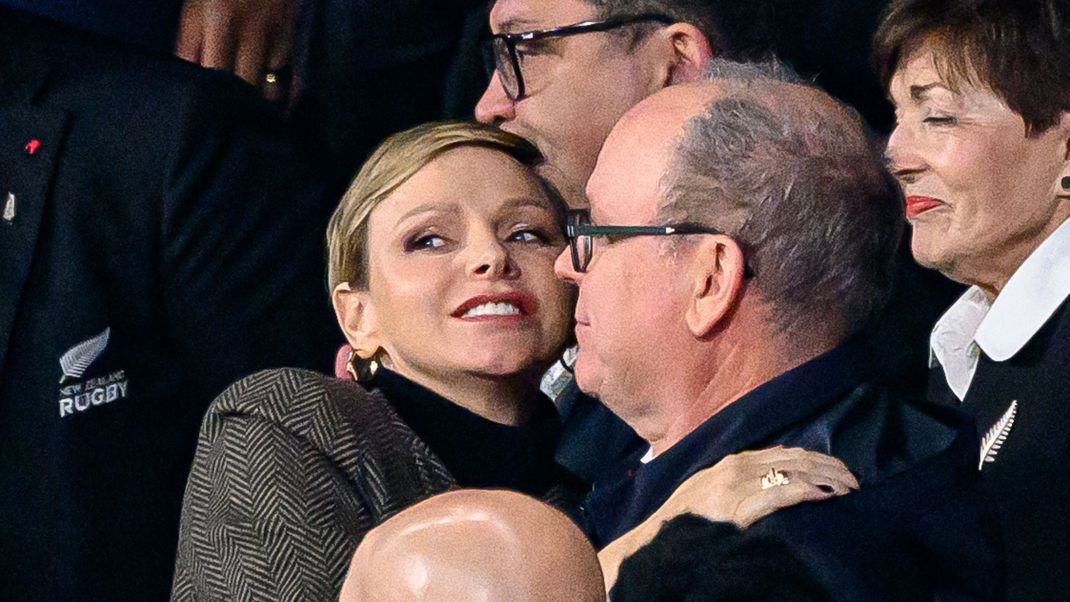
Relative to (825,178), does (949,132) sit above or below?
below

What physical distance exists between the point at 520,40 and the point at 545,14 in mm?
55

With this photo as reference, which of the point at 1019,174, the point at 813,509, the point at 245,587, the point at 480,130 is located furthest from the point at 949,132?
the point at 245,587

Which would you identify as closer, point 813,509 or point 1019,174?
point 813,509

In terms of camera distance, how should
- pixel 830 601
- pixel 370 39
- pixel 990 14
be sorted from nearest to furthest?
pixel 830 601 < pixel 990 14 < pixel 370 39

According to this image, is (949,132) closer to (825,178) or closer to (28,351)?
(825,178)

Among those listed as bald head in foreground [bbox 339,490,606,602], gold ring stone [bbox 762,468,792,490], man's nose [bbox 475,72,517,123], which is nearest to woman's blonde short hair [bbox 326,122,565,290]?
man's nose [bbox 475,72,517,123]

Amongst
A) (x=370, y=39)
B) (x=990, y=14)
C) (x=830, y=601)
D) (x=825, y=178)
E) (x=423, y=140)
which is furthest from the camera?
(x=370, y=39)

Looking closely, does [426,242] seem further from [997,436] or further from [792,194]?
[997,436]

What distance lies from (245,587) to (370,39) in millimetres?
1489

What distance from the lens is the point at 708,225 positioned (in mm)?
1841

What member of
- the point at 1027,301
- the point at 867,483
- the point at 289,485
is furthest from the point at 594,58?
the point at 867,483

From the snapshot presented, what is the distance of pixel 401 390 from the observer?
2146 millimetres

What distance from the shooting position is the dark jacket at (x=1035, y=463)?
2188mm

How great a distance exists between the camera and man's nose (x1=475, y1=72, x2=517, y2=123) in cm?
267
